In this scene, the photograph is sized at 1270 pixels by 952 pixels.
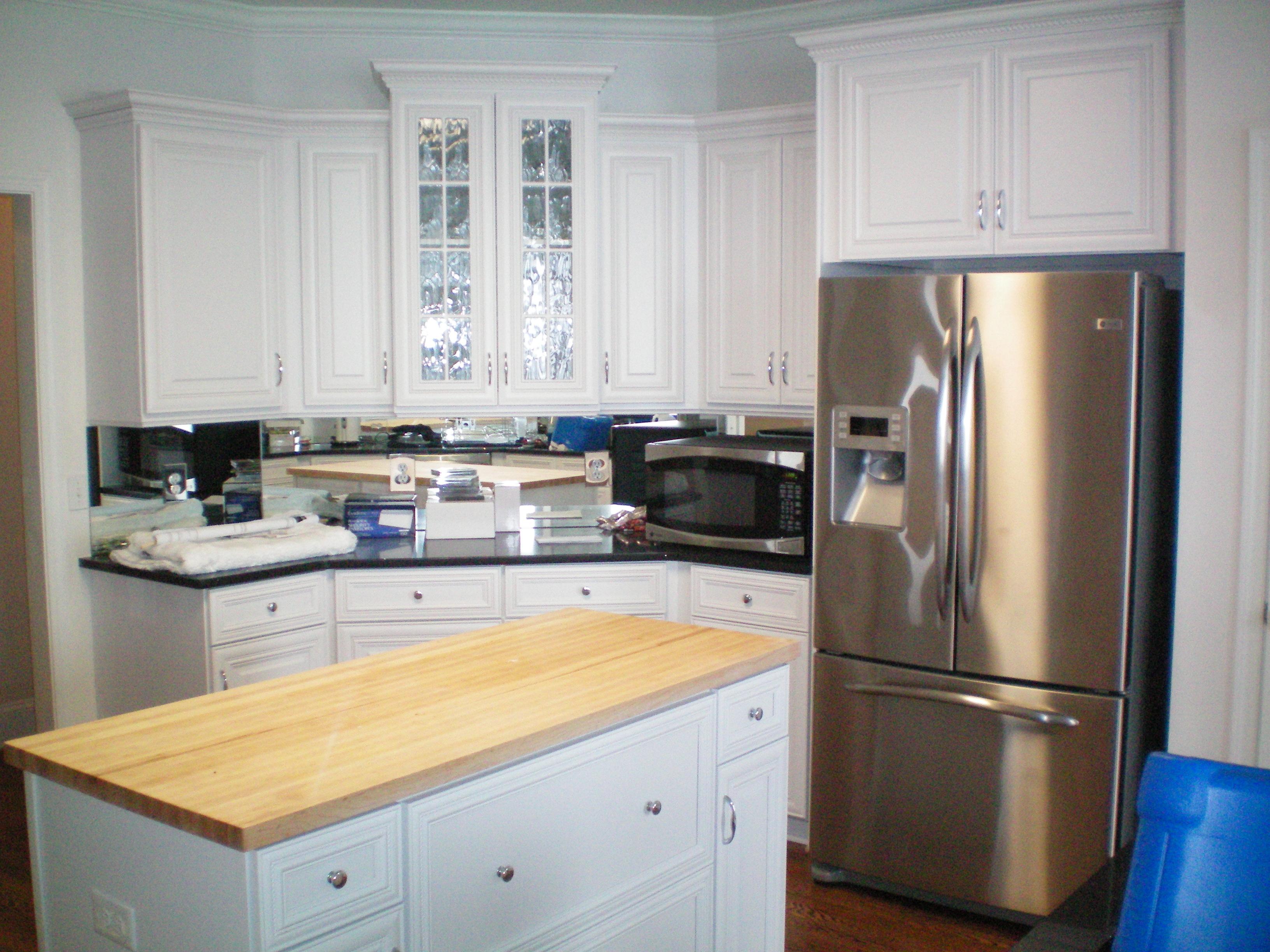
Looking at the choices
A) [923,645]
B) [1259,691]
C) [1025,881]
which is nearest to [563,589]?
[923,645]

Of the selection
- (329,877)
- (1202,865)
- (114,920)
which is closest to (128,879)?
(114,920)

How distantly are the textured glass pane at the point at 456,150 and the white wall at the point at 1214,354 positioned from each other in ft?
7.19

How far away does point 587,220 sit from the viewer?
4.11m

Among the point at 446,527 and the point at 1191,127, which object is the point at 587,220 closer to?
the point at 446,527

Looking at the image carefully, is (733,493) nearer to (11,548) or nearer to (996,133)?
(996,133)

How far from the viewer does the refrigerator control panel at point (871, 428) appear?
325cm

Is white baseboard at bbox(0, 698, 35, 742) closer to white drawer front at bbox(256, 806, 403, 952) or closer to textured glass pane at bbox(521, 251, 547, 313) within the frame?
textured glass pane at bbox(521, 251, 547, 313)

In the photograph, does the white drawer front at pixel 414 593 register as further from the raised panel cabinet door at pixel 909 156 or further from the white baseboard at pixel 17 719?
the white baseboard at pixel 17 719

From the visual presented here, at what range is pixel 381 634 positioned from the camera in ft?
12.7

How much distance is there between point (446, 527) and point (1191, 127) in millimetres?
2543

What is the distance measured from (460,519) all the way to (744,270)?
128 centimetres

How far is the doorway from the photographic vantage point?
4617 mm

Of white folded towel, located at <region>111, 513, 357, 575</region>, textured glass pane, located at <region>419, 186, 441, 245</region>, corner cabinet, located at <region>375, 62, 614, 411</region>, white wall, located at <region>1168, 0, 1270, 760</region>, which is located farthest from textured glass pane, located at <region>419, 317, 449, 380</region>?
white wall, located at <region>1168, 0, 1270, 760</region>

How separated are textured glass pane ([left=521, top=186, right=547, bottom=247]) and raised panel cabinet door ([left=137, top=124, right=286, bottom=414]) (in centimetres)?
82
